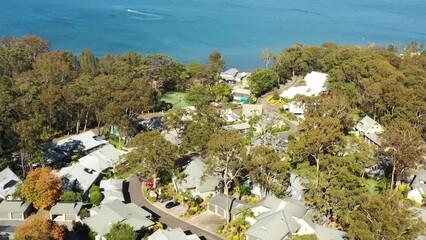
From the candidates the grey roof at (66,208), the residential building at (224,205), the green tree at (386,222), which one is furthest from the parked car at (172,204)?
the green tree at (386,222)

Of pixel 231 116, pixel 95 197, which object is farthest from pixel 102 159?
pixel 231 116

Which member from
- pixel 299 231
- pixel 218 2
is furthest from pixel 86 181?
pixel 218 2

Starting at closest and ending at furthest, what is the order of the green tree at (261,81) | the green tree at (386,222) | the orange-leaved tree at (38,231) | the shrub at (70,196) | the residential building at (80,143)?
the green tree at (386,222) < the orange-leaved tree at (38,231) < the shrub at (70,196) < the residential building at (80,143) < the green tree at (261,81)

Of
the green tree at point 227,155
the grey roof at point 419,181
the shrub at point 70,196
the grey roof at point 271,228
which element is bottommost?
the shrub at point 70,196

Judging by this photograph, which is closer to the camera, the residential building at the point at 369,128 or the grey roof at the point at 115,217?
the grey roof at the point at 115,217

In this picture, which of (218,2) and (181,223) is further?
(218,2)

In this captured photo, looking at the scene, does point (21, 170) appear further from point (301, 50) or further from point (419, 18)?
point (419, 18)

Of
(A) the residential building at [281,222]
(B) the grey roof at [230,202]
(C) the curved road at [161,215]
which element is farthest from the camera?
(B) the grey roof at [230,202]

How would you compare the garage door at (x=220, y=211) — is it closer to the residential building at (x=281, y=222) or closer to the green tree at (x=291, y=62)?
the residential building at (x=281, y=222)
